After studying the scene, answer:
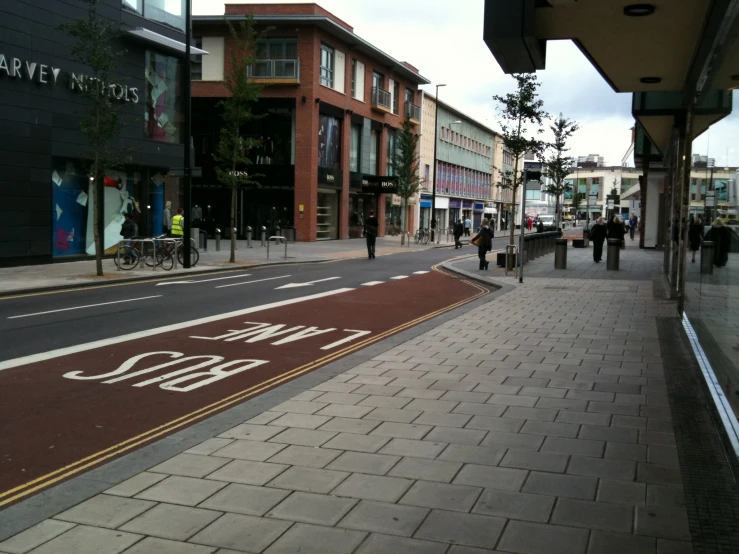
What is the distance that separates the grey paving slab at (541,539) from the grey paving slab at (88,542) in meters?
1.83

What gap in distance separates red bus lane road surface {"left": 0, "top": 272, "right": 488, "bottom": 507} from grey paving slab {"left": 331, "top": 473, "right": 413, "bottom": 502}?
5.69 feet

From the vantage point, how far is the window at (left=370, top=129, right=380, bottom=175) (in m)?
52.6

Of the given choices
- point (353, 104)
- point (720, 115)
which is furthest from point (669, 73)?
point (353, 104)

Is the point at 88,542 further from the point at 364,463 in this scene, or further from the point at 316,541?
the point at 364,463

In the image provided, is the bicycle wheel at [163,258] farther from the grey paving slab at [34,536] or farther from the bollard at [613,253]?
the grey paving slab at [34,536]

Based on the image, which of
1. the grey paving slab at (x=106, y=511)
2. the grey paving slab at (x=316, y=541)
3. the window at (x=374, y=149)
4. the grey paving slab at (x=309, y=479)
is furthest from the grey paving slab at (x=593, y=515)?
the window at (x=374, y=149)

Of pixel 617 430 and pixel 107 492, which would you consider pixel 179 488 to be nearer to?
pixel 107 492

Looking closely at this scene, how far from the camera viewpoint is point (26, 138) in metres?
20.9

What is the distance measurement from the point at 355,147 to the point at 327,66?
6.70 meters

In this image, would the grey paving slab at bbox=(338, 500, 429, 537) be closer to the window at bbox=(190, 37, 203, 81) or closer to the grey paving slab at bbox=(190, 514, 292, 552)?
the grey paving slab at bbox=(190, 514, 292, 552)

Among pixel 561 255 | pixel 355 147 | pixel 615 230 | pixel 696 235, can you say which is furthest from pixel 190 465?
pixel 355 147

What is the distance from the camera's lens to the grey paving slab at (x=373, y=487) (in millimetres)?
4328

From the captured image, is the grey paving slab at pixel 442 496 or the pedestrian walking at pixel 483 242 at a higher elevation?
the pedestrian walking at pixel 483 242

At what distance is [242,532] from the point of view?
381 centimetres
